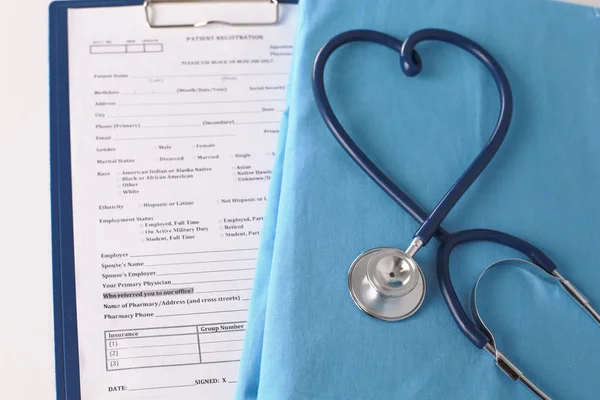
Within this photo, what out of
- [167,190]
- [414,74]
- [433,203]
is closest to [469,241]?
[433,203]

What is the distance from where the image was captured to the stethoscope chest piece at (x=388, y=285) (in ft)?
1.96

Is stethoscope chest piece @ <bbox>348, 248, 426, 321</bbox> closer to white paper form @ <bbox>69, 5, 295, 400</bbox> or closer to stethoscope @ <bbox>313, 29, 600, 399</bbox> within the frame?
stethoscope @ <bbox>313, 29, 600, 399</bbox>

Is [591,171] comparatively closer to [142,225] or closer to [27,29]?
[142,225]

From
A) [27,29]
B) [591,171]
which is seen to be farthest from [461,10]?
[27,29]

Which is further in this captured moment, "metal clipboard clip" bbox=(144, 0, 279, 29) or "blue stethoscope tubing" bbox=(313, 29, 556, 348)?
"metal clipboard clip" bbox=(144, 0, 279, 29)

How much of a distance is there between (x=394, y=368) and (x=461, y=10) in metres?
0.38

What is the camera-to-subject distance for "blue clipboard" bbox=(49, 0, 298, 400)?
0.67m

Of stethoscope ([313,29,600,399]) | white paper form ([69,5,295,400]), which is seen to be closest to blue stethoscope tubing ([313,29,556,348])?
stethoscope ([313,29,600,399])

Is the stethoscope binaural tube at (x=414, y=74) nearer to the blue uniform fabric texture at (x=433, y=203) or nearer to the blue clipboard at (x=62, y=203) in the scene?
the blue uniform fabric texture at (x=433, y=203)

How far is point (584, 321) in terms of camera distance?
636 mm

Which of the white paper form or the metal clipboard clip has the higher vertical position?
the metal clipboard clip

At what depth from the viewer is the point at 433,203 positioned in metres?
0.66

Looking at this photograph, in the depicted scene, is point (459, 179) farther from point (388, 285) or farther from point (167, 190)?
point (167, 190)

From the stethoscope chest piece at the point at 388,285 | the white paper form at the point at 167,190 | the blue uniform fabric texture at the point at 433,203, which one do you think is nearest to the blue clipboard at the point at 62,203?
the white paper form at the point at 167,190
